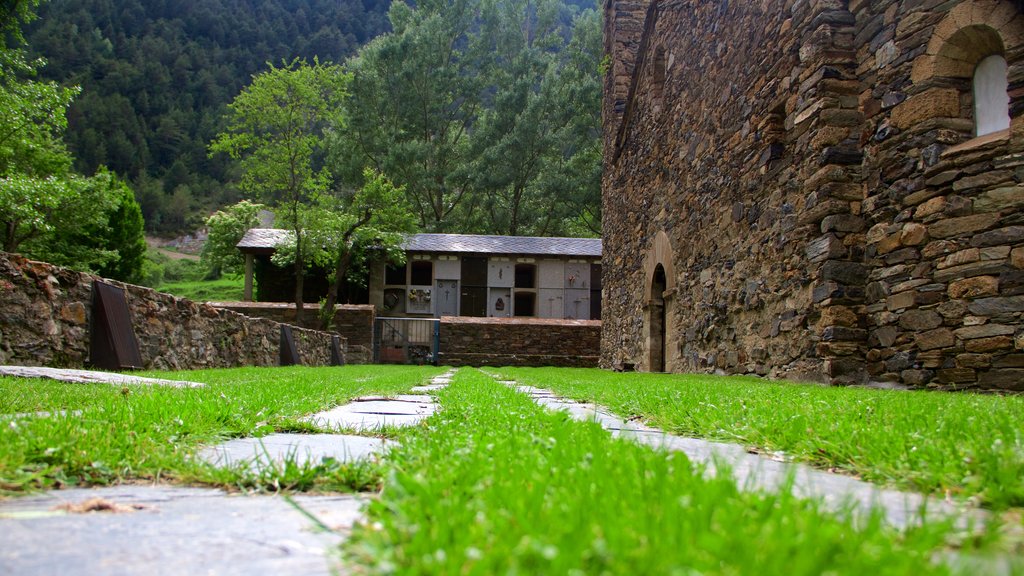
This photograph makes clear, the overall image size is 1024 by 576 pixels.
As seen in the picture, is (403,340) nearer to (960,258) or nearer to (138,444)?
(960,258)

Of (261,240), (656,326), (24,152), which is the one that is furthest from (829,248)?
(24,152)

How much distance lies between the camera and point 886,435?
83.0 inches

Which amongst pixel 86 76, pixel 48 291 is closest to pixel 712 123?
pixel 48 291

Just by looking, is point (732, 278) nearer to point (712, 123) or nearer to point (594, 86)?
point (712, 123)

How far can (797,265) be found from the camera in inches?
272

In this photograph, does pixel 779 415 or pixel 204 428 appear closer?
pixel 204 428

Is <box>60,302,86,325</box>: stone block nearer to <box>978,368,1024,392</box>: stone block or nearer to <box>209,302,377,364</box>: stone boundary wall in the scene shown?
<box>978,368,1024,392</box>: stone block

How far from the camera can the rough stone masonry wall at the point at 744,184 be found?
249 inches

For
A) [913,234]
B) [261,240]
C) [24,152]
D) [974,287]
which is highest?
[24,152]

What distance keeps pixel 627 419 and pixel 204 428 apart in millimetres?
2038

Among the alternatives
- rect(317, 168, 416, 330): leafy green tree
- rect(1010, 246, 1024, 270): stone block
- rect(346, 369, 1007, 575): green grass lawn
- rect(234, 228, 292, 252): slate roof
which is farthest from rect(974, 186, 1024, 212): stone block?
rect(234, 228, 292, 252): slate roof

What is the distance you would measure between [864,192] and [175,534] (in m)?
6.70

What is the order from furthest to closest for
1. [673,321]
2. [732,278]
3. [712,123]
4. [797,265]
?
[673,321] → [712,123] → [732,278] → [797,265]

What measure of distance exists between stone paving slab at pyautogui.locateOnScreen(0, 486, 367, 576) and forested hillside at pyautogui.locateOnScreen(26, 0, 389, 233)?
58.5m
